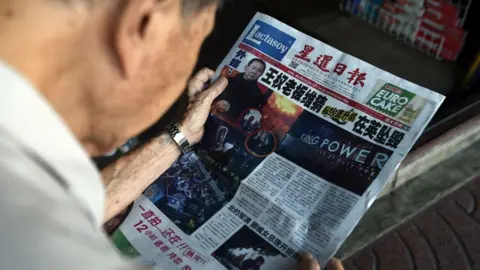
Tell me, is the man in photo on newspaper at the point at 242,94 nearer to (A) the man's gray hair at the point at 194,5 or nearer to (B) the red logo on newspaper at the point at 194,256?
(B) the red logo on newspaper at the point at 194,256

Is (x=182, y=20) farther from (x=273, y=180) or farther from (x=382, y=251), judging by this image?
(x=382, y=251)

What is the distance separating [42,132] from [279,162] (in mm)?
495

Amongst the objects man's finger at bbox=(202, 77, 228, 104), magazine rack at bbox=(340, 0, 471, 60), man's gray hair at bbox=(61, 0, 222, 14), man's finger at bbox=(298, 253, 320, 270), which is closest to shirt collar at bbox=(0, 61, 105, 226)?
man's gray hair at bbox=(61, 0, 222, 14)

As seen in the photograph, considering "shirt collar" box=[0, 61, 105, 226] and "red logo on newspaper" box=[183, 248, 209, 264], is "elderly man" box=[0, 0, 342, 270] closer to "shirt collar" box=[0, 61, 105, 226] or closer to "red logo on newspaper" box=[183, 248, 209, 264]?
"shirt collar" box=[0, 61, 105, 226]

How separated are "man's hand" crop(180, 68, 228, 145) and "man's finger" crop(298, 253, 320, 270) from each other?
26 cm

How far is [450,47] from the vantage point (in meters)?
1.10

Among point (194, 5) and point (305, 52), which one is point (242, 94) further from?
point (194, 5)

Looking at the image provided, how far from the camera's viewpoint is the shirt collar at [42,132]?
35 cm

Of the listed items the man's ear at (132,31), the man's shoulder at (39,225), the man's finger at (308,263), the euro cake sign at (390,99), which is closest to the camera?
the man's shoulder at (39,225)

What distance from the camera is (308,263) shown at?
696 millimetres

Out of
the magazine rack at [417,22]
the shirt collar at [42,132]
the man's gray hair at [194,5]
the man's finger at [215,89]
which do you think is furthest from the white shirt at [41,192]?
the magazine rack at [417,22]

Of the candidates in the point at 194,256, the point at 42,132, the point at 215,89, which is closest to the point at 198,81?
the point at 215,89

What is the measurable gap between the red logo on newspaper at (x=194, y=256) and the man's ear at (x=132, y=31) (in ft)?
1.24

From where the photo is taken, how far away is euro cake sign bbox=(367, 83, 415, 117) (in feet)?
2.65
